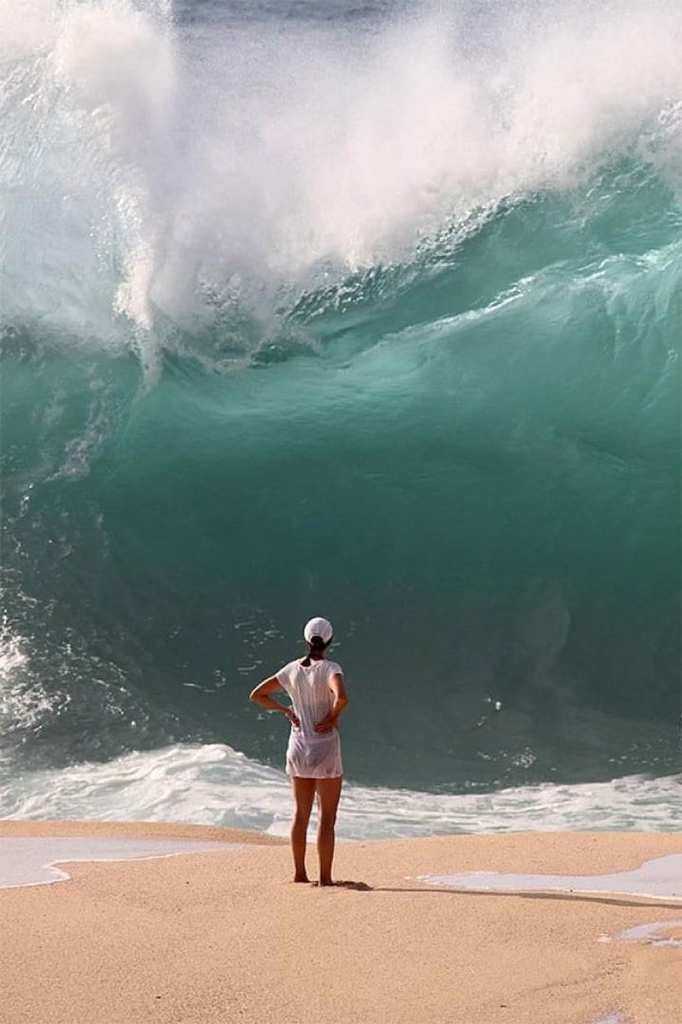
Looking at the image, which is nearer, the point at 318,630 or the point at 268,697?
the point at 318,630

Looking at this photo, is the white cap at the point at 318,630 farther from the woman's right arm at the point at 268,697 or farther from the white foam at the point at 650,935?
the white foam at the point at 650,935

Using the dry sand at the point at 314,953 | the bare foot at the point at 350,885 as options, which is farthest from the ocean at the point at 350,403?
the dry sand at the point at 314,953

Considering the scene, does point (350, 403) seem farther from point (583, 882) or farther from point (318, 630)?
point (583, 882)

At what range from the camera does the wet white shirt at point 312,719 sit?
6.43 m

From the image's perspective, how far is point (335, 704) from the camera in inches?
250

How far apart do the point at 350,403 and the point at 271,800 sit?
20.1ft

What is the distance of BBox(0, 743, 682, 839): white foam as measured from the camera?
9.56 m

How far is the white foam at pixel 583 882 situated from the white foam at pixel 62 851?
1.44m

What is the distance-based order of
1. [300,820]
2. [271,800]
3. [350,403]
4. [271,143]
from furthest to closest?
[271,143] < [350,403] < [271,800] < [300,820]

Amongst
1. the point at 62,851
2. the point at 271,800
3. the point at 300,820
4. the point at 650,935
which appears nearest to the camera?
the point at 650,935

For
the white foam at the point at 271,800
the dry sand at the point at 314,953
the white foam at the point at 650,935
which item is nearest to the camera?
the dry sand at the point at 314,953

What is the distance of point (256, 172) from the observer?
17500 millimetres

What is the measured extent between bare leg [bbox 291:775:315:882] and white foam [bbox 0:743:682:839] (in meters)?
2.81

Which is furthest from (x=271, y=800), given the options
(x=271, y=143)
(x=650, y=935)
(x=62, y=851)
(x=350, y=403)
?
(x=271, y=143)
